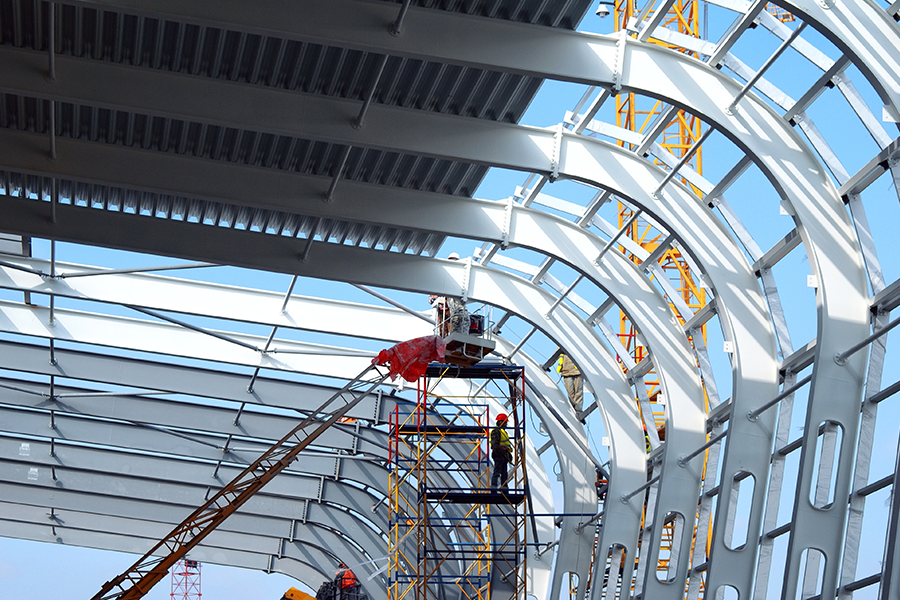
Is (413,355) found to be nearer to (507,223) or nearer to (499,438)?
(499,438)

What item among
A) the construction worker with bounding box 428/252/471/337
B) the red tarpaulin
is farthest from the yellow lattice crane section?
the red tarpaulin

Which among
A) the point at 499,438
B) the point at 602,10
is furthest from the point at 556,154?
the point at 499,438

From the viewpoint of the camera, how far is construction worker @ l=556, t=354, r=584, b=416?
2608cm

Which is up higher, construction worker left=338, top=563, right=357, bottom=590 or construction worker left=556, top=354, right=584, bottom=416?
construction worker left=556, top=354, right=584, bottom=416

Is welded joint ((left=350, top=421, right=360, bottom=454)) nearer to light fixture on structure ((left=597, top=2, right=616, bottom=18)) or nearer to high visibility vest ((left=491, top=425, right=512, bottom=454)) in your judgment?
high visibility vest ((left=491, top=425, right=512, bottom=454))

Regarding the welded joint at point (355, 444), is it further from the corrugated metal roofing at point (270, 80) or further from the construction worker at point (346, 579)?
the corrugated metal roofing at point (270, 80)

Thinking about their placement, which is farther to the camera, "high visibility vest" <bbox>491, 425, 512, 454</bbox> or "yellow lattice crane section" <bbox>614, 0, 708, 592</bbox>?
"yellow lattice crane section" <bbox>614, 0, 708, 592</bbox>

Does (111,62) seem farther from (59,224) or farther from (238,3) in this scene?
(59,224)

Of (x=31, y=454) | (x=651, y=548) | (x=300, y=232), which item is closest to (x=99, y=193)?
(x=300, y=232)

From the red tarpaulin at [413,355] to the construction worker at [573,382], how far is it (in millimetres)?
4699

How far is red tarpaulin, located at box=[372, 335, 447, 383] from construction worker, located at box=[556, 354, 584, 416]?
4699 millimetres

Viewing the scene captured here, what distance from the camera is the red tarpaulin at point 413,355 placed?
22.8 metres

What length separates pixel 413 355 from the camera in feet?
75.1

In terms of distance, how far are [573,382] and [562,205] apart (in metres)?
7.58
